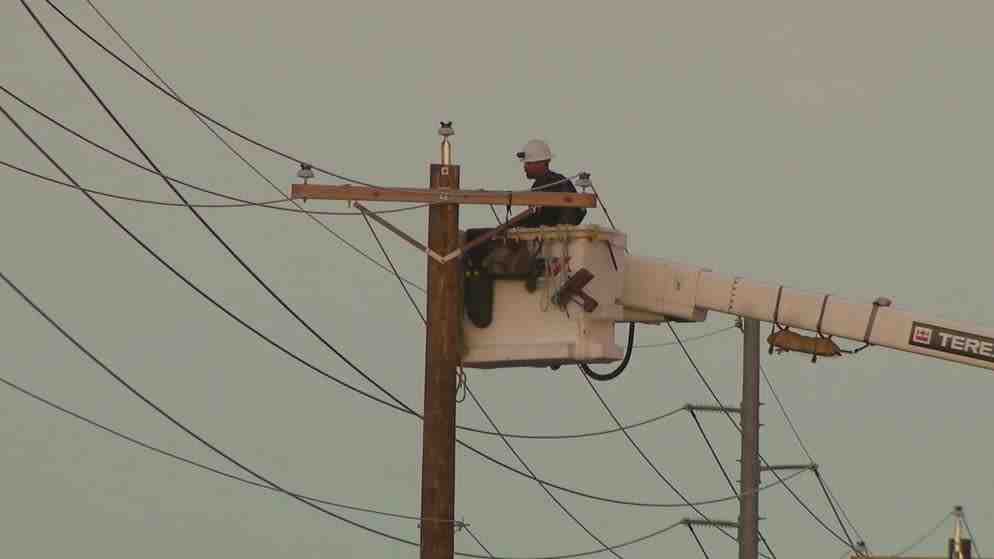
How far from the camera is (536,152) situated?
42.7 metres

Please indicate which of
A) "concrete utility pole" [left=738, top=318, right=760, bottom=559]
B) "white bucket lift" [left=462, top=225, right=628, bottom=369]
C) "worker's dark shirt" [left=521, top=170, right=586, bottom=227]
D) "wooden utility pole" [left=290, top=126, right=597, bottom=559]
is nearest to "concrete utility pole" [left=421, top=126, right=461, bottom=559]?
"wooden utility pole" [left=290, top=126, right=597, bottom=559]

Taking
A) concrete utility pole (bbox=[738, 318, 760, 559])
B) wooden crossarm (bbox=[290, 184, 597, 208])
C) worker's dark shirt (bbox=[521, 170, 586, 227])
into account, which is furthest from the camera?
concrete utility pole (bbox=[738, 318, 760, 559])

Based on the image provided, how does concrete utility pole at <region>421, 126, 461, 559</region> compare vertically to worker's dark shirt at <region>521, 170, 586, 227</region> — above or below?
below

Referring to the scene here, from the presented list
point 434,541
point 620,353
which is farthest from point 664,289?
point 434,541

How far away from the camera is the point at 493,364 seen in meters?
42.3

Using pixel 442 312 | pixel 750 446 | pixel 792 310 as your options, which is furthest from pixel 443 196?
pixel 750 446

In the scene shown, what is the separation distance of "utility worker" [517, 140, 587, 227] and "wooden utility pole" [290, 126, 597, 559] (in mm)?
511

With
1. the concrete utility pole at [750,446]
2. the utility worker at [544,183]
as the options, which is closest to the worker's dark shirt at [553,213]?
the utility worker at [544,183]

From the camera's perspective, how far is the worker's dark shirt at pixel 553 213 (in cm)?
4247

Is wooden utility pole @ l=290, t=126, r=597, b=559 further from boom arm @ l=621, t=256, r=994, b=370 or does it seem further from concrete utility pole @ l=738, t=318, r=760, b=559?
concrete utility pole @ l=738, t=318, r=760, b=559

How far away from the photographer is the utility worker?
42.5 meters

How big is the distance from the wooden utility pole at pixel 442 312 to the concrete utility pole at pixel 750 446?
11644 millimetres

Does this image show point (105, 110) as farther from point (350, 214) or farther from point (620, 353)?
point (620, 353)

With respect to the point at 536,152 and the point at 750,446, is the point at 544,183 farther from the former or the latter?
the point at 750,446
